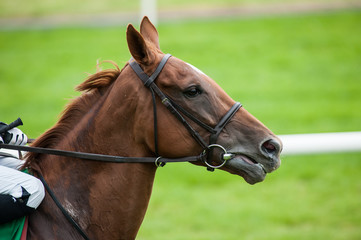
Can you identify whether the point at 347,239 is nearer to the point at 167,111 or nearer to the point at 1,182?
the point at 167,111

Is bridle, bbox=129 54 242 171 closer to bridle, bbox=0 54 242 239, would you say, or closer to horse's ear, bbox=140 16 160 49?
bridle, bbox=0 54 242 239

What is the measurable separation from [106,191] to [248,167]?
40.8 inches

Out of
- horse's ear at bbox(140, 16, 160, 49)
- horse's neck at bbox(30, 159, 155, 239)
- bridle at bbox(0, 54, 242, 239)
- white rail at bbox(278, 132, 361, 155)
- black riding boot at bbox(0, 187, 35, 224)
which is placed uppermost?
white rail at bbox(278, 132, 361, 155)

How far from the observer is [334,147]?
5.14 metres

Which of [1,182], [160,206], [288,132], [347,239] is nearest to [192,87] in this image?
[1,182]

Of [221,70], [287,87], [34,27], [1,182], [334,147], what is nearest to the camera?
[1,182]

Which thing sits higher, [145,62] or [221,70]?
[221,70]

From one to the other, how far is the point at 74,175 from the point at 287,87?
1048 cm

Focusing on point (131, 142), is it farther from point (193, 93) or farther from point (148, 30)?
point (148, 30)

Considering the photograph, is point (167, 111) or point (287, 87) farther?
point (287, 87)

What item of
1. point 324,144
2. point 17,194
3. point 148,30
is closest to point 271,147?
point 148,30

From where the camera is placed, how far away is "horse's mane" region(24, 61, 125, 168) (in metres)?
3.15

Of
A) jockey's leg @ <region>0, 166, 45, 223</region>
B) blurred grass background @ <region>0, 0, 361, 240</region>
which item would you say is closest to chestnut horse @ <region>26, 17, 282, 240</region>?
jockey's leg @ <region>0, 166, 45, 223</region>

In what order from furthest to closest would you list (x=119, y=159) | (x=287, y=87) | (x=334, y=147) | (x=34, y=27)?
(x=34, y=27), (x=287, y=87), (x=334, y=147), (x=119, y=159)
